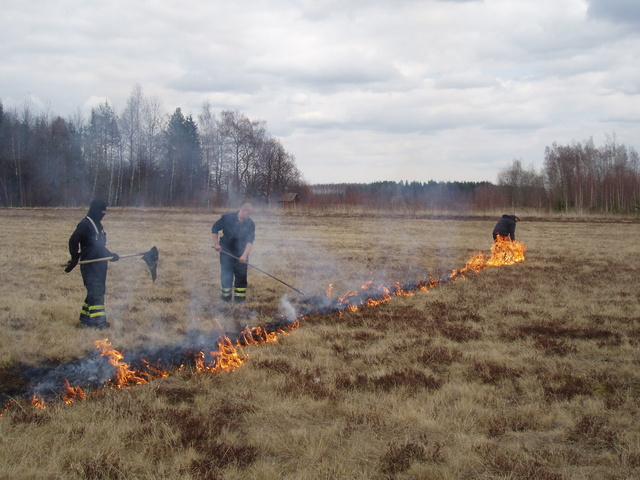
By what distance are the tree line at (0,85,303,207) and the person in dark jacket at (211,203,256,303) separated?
122 inches

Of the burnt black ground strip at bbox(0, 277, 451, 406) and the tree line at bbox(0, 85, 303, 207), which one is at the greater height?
the tree line at bbox(0, 85, 303, 207)

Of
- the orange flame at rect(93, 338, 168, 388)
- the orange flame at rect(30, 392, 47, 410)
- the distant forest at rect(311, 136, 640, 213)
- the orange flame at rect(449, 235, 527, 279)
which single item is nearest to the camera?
the orange flame at rect(30, 392, 47, 410)

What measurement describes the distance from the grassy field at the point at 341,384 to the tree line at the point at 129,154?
2097 mm

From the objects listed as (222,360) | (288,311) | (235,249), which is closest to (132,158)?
(235,249)

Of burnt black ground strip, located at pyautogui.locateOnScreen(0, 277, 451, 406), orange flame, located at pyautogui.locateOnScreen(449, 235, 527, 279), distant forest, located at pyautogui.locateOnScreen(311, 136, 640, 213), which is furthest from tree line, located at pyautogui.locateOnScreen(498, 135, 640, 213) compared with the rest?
burnt black ground strip, located at pyautogui.locateOnScreen(0, 277, 451, 406)

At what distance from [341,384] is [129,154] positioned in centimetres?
861

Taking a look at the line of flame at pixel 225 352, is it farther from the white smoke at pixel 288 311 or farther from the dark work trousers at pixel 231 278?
the dark work trousers at pixel 231 278

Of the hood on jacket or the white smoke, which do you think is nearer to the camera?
the hood on jacket

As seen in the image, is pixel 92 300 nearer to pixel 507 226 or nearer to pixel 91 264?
pixel 91 264

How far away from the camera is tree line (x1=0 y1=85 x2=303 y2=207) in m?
11.8

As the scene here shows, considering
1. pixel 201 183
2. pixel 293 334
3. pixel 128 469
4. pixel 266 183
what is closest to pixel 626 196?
pixel 266 183

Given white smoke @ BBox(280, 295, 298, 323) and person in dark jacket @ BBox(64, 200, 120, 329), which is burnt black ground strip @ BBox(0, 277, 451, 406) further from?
person in dark jacket @ BBox(64, 200, 120, 329)

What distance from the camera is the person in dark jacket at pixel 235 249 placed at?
9172 mm

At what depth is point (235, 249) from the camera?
9406 millimetres
